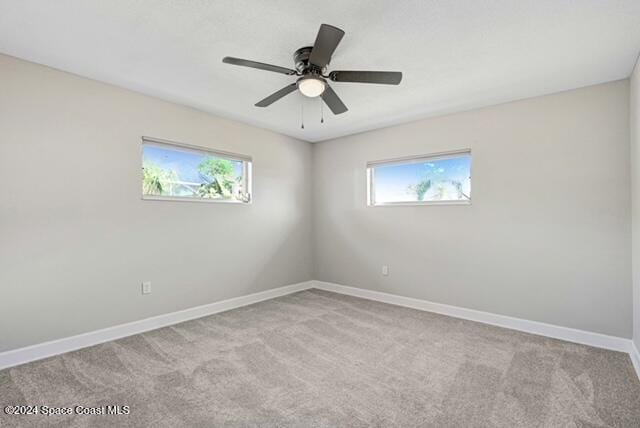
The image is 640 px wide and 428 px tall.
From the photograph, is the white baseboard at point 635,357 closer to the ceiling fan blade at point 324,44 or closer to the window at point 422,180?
the window at point 422,180

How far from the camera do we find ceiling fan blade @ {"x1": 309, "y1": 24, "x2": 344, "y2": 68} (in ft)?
5.46

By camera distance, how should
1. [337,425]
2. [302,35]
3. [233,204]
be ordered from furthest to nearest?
[233,204], [302,35], [337,425]

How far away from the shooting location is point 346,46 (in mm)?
2211

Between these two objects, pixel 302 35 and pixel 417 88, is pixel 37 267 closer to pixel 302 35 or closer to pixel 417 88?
pixel 302 35

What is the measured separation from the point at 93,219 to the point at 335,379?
2534 mm

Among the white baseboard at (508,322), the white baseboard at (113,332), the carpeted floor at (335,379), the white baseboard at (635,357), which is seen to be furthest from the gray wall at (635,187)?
the white baseboard at (113,332)

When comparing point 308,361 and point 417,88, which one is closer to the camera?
point 308,361

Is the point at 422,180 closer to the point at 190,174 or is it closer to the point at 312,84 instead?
the point at 312,84

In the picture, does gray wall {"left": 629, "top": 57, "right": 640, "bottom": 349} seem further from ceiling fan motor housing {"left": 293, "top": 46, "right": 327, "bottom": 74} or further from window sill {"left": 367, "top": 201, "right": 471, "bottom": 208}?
ceiling fan motor housing {"left": 293, "top": 46, "right": 327, "bottom": 74}

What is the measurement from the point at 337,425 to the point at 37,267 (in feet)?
8.70

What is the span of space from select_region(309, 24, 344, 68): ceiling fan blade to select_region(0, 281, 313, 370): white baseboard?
2.94m

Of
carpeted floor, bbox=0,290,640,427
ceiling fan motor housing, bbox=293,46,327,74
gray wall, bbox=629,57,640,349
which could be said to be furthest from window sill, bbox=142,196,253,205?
gray wall, bbox=629,57,640,349

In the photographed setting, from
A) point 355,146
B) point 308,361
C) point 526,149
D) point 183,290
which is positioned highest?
point 355,146

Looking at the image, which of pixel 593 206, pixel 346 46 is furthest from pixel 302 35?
pixel 593 206
